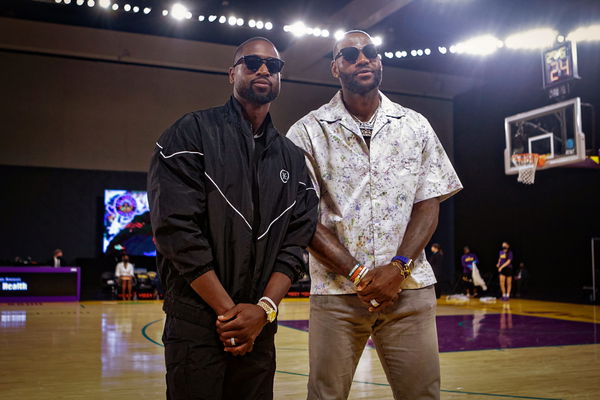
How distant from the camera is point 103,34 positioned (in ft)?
Result: 52.7

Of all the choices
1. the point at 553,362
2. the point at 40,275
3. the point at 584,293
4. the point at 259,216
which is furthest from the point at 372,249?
the point at 584,293

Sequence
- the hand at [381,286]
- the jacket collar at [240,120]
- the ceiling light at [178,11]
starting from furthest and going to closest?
the ceiling light at [178,11] → the hand at [381,286] → the jacket collar at [240,120]

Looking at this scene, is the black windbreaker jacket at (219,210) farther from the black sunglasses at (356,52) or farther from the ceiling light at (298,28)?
the ceiling light at (298,28)

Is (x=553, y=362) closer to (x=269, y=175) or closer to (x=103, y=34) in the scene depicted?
(x=269, y=175)

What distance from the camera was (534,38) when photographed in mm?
13586

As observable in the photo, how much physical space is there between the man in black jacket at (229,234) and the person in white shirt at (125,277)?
44.8 feet

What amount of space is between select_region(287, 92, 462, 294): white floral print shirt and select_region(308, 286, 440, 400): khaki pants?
0.08 meters

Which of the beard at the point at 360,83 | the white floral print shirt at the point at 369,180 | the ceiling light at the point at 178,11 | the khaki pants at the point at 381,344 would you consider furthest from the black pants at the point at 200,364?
the ceiling light at the point at 178,11

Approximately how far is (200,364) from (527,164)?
1324cm

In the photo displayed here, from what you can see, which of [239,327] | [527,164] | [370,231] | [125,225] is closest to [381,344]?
[370,231]

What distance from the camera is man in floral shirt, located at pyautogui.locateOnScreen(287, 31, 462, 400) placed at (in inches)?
91.5

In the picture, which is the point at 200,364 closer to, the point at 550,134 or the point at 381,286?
the point at 381,286

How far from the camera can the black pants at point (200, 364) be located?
186 centimetres

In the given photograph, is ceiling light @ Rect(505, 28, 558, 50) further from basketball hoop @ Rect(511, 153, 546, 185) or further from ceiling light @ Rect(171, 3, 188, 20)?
ceiling light @ Rect(171, 3, 188, 20)
